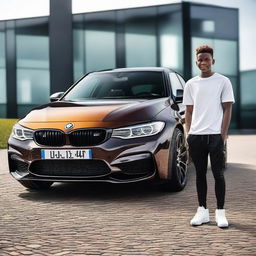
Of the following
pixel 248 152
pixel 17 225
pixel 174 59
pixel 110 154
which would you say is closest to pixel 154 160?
pixel 110 154

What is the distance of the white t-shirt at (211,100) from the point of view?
17.3 feet

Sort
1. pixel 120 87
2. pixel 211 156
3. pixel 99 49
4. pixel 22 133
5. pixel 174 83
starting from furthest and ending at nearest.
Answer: pixel 99 49
pixel 174 83
pixel 120 87
pixel 22 133
pixel 211 156

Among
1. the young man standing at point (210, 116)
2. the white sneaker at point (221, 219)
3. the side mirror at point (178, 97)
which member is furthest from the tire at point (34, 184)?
the white sneaker at point (221, 219)

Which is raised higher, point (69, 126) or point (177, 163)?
point (69, 126)

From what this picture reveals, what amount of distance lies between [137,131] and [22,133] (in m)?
1.43

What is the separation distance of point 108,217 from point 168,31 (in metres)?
19.1

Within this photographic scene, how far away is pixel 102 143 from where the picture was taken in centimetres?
651

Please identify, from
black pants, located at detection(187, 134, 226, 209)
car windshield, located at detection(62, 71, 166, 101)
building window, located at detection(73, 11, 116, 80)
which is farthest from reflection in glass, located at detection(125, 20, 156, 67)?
black pants, located at detection(187, 134, 226, 209)

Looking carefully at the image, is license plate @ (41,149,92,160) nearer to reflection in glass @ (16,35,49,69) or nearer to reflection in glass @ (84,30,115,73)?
reflection in glass @ (84,30,115,73)

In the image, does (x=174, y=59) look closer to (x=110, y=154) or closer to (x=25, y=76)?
(x=25, y=76)

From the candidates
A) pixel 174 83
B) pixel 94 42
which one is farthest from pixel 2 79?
pixel 174 83

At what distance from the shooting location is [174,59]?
24109mm

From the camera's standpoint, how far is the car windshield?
7.85 meters

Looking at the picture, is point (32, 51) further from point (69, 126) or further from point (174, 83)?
point (69, 126)
